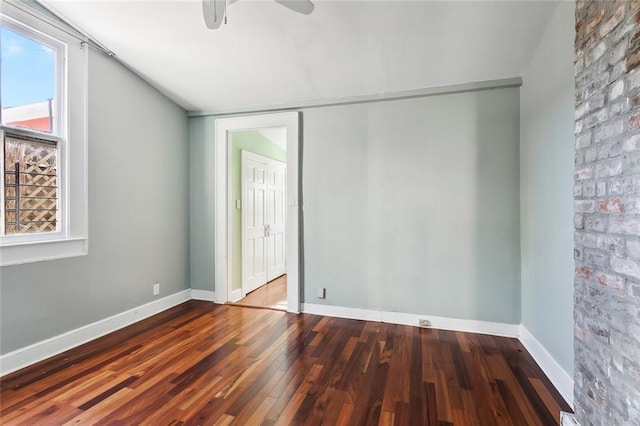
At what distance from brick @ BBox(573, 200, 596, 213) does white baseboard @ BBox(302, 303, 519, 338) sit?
165 cm

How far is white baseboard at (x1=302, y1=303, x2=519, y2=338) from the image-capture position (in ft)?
9.00

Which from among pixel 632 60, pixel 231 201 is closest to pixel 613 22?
pixel 632 60

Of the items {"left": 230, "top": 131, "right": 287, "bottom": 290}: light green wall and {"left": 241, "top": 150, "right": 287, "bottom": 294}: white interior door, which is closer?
{"left": 230, "top": 131, "right": 287, "bottom": 290}: light green wall

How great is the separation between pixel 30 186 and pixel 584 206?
12.3 ft

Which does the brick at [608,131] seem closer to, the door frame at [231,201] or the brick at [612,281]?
the brick at [612,281]

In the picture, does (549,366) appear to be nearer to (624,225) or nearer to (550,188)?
(550,188)

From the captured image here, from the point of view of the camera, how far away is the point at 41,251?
2295 mm

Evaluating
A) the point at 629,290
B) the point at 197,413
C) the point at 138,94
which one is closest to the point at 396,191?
the point at 629,290

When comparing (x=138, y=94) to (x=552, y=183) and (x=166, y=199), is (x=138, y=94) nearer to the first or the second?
(x=166, y=199)

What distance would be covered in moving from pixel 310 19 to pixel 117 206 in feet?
8.22

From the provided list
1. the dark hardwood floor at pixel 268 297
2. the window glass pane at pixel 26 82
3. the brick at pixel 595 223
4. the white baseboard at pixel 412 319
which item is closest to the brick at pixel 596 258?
the brick at pixel 595 223

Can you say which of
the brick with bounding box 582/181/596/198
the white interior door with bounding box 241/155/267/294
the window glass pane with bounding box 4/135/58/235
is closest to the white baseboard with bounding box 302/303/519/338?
the white interior door with bounding box 241/155/267/294

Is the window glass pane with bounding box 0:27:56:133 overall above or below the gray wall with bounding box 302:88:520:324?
above

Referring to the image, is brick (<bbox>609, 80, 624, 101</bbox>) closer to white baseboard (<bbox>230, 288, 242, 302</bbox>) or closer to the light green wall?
the light green wall
